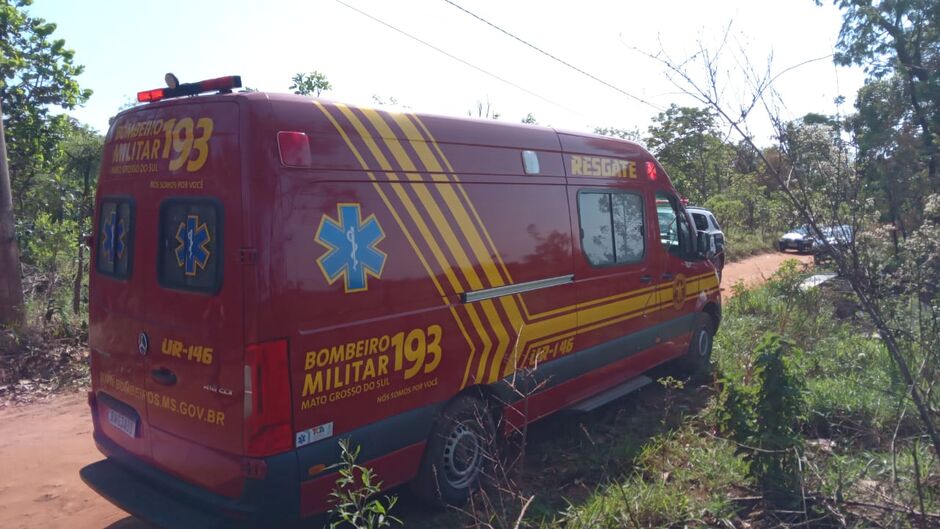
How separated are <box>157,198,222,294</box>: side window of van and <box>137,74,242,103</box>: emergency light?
2.05 ft

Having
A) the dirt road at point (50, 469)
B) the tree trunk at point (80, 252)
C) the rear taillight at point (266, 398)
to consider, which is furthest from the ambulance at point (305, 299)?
the tree trunk at point (80, 252)

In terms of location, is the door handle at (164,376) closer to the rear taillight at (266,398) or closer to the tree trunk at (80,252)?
the rear taillight at (266,398)

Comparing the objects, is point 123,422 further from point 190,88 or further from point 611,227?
point 611,227

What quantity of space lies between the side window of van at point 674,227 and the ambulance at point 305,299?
199 cm

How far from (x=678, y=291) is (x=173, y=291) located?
4.89m

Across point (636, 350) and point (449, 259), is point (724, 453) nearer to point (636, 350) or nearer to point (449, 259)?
point (636, 350)

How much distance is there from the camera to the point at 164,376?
373 centimetres

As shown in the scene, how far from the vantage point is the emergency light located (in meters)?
3.63

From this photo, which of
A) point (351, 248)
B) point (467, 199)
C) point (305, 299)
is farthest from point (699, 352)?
point (305, 299)

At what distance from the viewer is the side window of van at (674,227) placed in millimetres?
6832

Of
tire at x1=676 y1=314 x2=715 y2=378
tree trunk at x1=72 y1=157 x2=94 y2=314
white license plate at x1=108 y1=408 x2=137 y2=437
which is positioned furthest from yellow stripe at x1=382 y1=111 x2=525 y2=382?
tree trunk at x1=72 y1=157 x2=94 y2=314

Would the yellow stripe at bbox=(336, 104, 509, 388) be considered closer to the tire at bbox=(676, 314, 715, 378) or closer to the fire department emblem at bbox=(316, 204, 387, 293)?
the fire department emblem at bbox=(316, 204, 387, 293)

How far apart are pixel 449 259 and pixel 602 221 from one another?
2024 millimetres

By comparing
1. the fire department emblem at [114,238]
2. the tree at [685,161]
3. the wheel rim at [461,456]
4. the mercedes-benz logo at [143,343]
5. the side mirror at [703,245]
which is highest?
the tree at [685,161]
